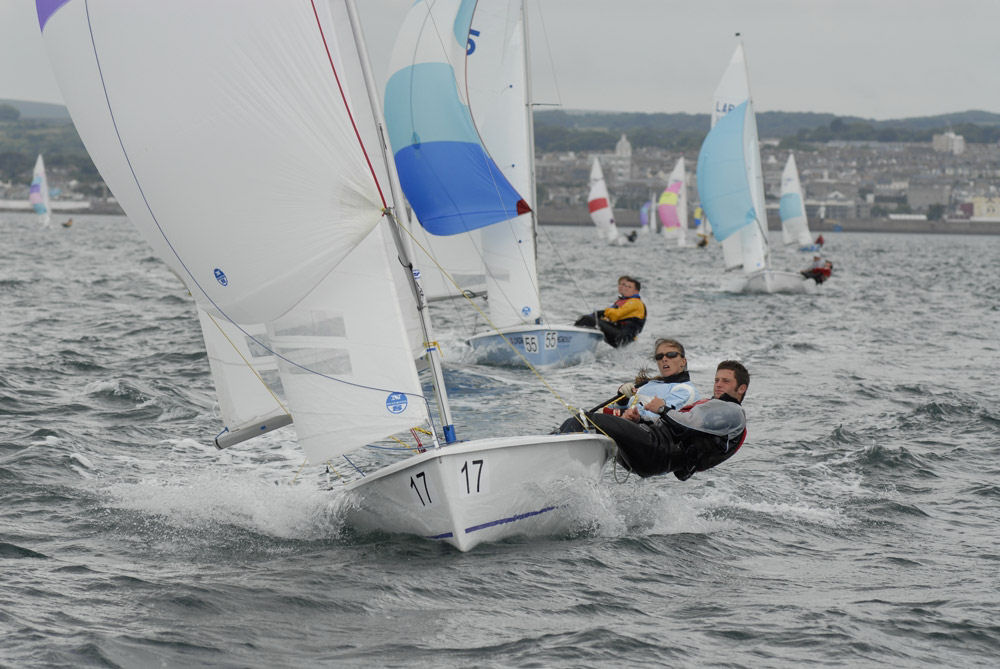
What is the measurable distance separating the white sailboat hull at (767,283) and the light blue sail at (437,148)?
13.6m

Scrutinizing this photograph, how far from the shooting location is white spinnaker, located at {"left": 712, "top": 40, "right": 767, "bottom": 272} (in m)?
23.8

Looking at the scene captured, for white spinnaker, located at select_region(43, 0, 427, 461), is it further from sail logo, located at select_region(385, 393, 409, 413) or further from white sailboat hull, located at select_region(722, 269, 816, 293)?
white sailboat hull, located at select_region(722, 269, 816, 293)

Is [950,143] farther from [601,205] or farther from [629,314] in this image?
[629,314]

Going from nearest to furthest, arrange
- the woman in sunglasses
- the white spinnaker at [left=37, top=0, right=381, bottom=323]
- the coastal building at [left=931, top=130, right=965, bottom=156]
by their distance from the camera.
Answer: the white spinnaker at [left=37, top=0, right=381, bottom=323], the woman in sunglasses, the coastal building at [left=931, top=130, right=965, bottom=156]

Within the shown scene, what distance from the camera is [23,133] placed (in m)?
163

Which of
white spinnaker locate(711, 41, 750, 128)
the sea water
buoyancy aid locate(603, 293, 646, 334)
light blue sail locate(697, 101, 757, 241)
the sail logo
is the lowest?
the sea water

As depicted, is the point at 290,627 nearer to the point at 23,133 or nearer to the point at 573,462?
the point at 573,462

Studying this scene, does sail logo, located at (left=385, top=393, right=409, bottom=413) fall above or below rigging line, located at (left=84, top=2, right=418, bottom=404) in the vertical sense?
below

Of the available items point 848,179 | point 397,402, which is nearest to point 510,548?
point 397,402

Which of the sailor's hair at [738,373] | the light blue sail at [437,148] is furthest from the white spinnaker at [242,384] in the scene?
the light blue sail at [437,148]

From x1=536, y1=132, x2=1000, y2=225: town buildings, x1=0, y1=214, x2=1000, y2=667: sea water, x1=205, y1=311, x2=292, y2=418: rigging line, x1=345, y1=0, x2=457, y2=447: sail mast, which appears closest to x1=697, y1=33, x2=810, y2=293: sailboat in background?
x1=0, y1=214, x2=1000, y2=667: sea water

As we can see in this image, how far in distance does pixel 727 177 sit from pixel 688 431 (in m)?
18.5

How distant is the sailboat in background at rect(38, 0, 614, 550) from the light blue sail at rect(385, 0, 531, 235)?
3.72 meters

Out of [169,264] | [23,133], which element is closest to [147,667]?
[169,264]
